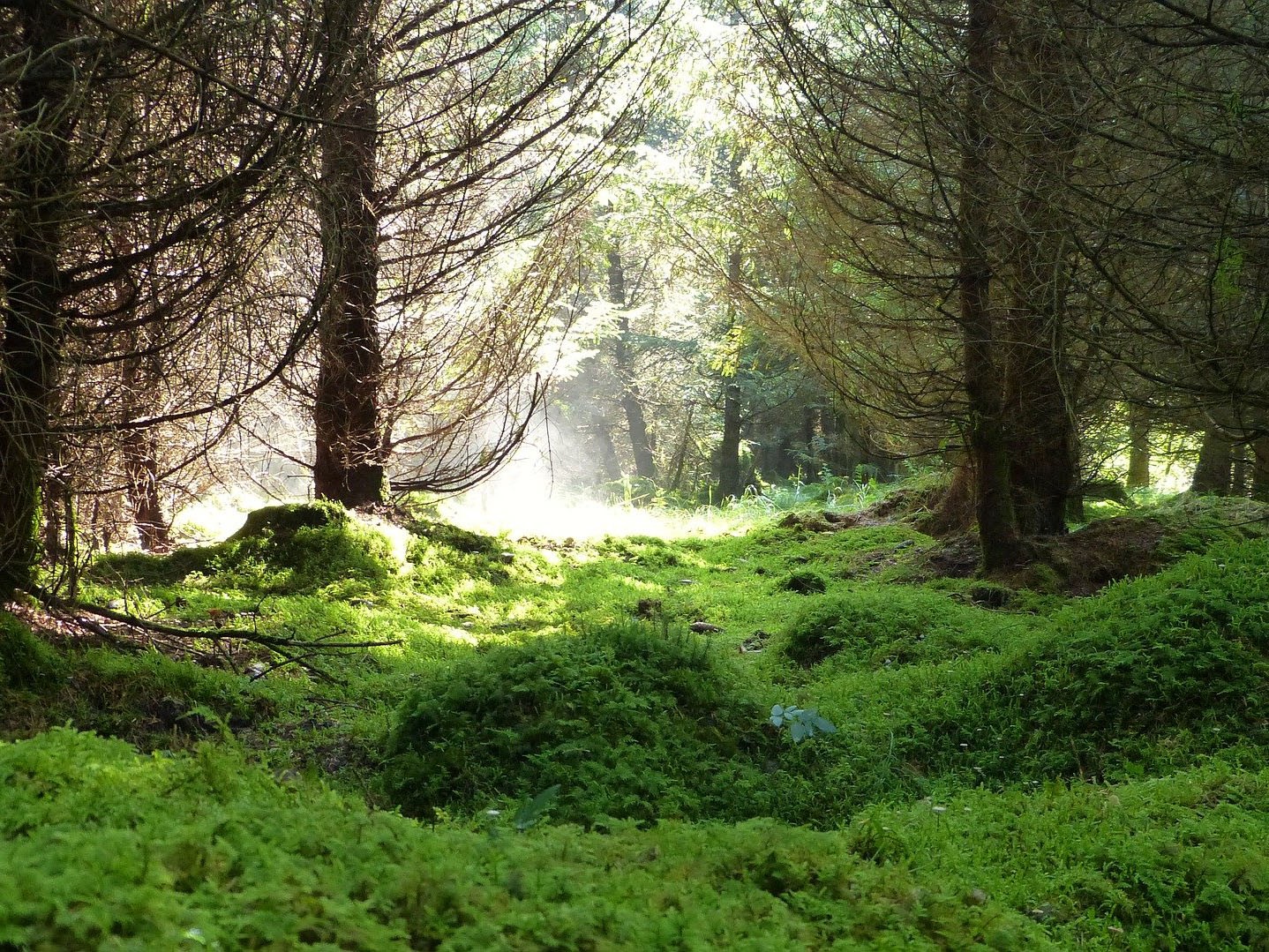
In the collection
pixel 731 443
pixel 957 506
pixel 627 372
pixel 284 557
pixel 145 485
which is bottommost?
pixel 284 557

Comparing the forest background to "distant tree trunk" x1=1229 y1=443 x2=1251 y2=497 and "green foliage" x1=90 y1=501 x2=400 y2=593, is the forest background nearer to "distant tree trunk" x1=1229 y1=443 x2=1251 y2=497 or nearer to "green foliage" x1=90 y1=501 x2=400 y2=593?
"distant tree trunk" x1=1229 y1=443 x2=1251 y2=497

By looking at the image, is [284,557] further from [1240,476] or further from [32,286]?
[1240,476]

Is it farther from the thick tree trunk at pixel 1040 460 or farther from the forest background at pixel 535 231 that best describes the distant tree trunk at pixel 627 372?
the thick tree trunk at pixel 1040 460

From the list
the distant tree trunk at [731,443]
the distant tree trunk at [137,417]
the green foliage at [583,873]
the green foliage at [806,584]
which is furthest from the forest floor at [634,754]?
the distant tree trunk at [731,443]

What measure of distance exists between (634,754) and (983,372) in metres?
5.76

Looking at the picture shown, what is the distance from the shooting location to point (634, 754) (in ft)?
14.1

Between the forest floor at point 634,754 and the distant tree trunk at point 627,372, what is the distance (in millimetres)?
20974

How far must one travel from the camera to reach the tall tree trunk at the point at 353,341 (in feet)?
24.8

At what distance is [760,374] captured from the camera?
79.7 feet

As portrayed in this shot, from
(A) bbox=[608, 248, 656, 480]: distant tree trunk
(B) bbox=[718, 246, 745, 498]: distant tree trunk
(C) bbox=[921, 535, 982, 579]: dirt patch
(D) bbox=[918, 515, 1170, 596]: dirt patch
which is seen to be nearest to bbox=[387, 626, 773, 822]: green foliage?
(D) bbox=[918, 515, 1170, 596]: dirt patch

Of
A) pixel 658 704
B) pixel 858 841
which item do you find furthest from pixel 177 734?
pixel 858 841

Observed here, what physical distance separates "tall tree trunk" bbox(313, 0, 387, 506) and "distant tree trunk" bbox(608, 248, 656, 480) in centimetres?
1881

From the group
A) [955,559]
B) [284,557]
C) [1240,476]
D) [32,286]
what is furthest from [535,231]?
[1240,476]

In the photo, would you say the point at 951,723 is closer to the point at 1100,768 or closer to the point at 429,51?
the point at 1100,768
